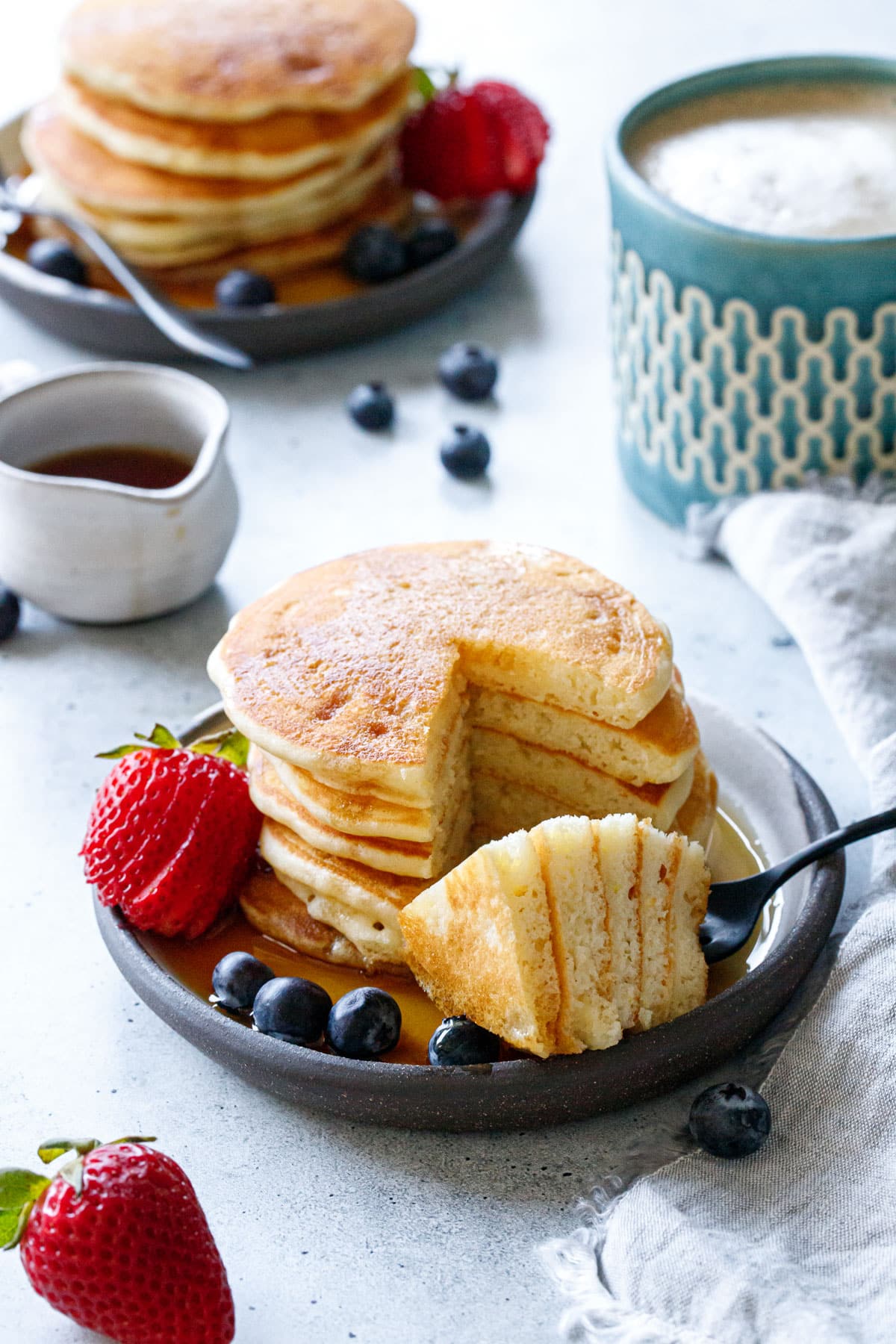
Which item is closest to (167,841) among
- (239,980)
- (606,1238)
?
(239,980)

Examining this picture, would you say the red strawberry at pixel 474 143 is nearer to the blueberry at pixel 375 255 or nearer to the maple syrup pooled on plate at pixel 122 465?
the blueberry at pixel 375 255

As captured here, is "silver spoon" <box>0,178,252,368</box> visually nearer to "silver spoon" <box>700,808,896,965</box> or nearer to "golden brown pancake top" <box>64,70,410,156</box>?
"golden brown pancake top" <box>64,70,410,156</box>

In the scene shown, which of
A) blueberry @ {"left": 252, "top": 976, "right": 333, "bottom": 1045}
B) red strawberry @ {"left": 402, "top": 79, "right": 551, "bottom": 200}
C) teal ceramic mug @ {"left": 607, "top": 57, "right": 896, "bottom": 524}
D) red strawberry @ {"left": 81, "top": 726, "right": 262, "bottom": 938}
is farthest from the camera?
red strawberry @ {"left": 402, "top": 79, "right": 551, "bottom": 200}

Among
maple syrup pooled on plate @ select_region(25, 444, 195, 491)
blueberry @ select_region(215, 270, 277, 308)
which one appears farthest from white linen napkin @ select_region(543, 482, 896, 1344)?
blueberry @ select_region(215, 270, 277, 308)

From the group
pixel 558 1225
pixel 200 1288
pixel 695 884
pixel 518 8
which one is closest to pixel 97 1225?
pixel 200 1288

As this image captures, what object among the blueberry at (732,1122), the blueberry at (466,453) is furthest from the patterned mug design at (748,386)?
the blueberry at (732,1122)
